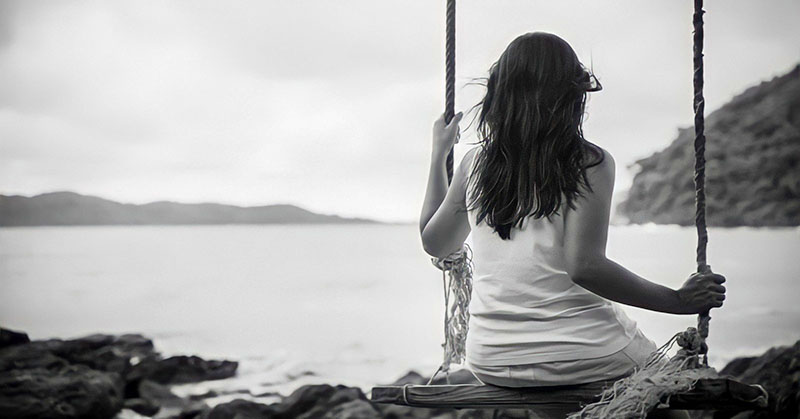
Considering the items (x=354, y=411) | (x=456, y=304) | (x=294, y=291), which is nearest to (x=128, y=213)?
(x=294, y=291)

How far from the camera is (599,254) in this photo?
3.33 feet

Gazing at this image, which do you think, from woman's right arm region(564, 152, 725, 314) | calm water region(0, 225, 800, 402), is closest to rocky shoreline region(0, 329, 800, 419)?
calm water region(0, 225, 800, 402)

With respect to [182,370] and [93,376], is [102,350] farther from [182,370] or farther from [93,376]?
[93,376]

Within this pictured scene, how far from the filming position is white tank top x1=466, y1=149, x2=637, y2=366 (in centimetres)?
105

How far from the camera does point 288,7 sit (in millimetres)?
5016

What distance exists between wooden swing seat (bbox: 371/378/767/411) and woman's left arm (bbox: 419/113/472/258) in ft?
0.75

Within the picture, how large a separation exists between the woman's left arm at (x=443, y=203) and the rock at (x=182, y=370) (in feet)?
12.3

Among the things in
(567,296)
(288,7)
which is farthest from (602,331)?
(288,7)

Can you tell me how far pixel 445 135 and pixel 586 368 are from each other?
1.49 feet

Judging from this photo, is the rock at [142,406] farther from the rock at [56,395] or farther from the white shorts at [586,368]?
the white shorts at [586,368]

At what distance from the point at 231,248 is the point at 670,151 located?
3.78 metres

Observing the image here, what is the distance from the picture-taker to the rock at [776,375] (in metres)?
3.35

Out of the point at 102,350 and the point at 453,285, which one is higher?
the point at 453,285

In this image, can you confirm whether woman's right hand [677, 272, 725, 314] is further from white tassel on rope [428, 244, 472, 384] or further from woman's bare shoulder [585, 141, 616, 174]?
white tassel on rope [428, 244, 472, 384]
